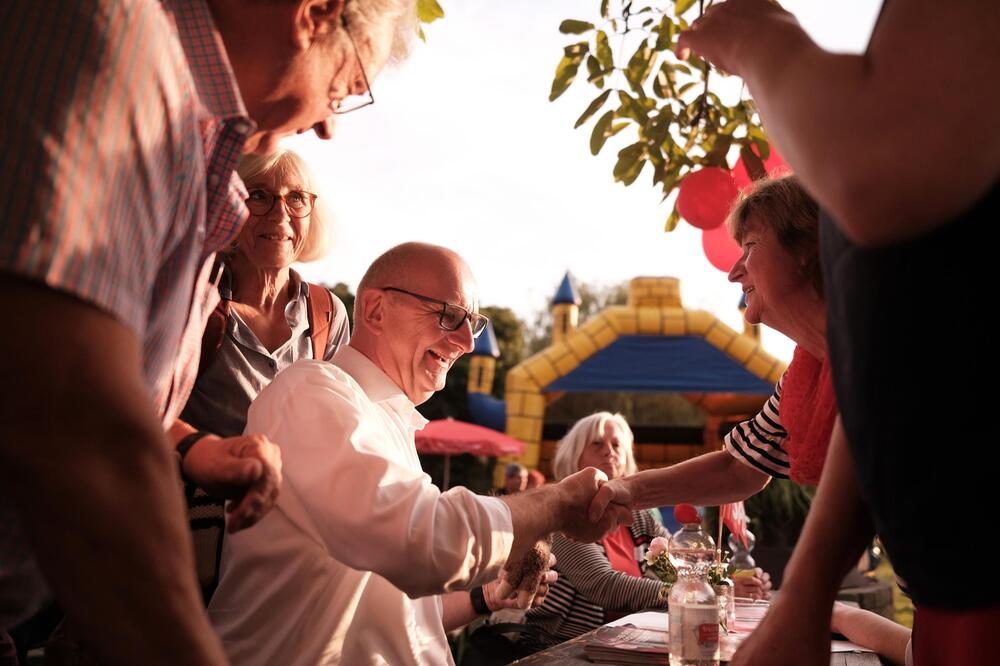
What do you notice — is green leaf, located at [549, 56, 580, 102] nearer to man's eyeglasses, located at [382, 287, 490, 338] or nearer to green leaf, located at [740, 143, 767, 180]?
green leaf, located at [740, 143, 767, 180]

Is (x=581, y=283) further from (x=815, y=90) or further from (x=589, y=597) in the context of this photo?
(x=815, y=90)

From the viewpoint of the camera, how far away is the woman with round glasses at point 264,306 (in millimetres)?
2639

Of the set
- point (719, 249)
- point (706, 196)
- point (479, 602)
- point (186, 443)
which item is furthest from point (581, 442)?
point (186, 443)

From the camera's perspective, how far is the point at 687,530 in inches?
118

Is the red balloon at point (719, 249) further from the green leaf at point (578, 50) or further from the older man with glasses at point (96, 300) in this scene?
the older man with glasses at point (96, 300)

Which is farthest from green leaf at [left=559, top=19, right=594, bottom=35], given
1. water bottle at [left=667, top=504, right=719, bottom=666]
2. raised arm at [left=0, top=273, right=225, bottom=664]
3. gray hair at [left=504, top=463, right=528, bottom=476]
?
gray hair at [left=504, top=463, right=528, bottom=476]

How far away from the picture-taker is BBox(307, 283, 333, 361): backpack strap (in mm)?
3064

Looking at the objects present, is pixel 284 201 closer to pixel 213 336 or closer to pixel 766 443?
pixel 213 336

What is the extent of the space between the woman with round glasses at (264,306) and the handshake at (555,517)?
0.98 meters

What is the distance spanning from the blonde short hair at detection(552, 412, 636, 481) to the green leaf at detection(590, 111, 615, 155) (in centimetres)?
267

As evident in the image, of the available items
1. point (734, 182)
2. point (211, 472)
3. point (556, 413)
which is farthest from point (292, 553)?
point (556, 413)

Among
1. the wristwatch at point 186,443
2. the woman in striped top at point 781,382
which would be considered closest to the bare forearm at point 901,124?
the wristwatch at point 186,443

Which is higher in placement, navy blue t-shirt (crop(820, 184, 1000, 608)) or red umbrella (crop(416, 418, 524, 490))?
navy blue t-shirt (crop(820, 184, 1000, 608))

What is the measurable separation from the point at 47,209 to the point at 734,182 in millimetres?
2877
